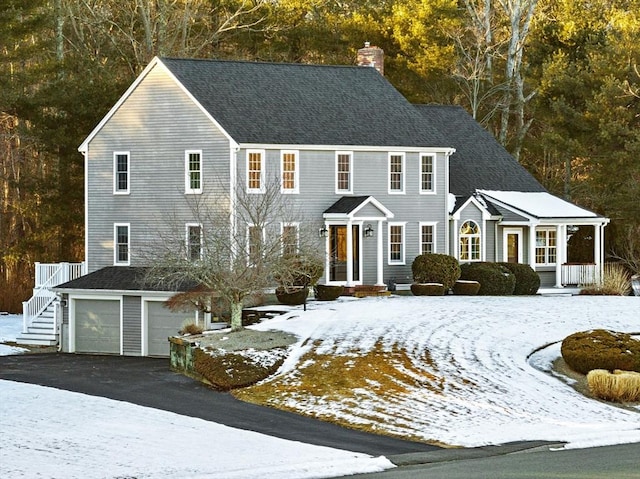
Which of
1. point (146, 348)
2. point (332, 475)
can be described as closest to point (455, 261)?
point (146, 348)

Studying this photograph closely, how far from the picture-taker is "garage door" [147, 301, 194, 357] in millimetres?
44688

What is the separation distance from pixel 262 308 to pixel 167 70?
33.9 ft

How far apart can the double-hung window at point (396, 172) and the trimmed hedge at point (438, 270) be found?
3217 mm

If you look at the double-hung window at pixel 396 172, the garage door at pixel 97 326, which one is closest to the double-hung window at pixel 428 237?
the double-hung window at pixel 396 172

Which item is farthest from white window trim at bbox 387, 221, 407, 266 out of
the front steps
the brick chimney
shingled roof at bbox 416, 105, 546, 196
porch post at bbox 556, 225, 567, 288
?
the front steps

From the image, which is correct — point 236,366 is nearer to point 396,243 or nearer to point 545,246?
point 396,243

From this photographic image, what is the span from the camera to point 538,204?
52125 millimetres

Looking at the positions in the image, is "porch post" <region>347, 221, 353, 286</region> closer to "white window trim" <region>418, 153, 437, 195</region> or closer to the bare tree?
the bare tree

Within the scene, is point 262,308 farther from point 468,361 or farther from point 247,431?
point 247,431

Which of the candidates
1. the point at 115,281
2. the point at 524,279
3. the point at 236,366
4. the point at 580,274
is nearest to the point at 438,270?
the point at 524,279

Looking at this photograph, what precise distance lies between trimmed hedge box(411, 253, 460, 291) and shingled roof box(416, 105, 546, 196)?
583 cm

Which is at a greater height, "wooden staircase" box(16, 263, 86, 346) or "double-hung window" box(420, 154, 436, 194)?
"double-hung window" box(420, 154, 436, 194)

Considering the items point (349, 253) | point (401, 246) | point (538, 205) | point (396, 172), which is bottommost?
point (349, 253)

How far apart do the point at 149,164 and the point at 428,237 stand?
36.6ft
